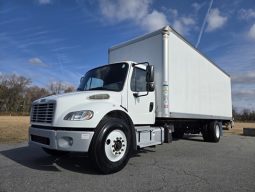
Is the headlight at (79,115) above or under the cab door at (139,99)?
under

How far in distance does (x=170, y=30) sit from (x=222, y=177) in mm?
4840

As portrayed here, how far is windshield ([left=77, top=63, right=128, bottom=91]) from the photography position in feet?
24.3

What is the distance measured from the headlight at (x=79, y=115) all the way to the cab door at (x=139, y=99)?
→ 61.6 inches

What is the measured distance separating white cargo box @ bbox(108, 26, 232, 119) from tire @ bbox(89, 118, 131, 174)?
226 cm

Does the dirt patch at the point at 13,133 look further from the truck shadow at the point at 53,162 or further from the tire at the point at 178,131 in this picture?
the tire at the point at 178,131

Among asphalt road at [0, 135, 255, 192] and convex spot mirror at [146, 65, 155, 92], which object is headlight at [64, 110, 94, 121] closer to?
asphalt road at [0, 135, 255, 192]

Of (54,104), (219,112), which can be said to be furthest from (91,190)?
(219,112)

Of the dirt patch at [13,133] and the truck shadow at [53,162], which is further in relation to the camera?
the dirt patch at [13,133]

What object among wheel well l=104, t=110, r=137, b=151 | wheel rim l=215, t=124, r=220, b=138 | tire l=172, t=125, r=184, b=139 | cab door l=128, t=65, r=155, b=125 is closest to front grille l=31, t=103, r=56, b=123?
wheel well l=104, t=110, r=137, b=151

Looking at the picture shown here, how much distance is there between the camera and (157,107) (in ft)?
28.1

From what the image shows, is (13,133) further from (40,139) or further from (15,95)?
(15,95)

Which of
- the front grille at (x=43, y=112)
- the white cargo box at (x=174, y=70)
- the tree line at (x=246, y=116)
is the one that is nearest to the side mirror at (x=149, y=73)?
the white cargo box at (x=174, y=70)

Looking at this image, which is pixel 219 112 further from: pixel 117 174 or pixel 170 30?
pixel 117 174

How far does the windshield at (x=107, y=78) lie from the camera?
741 centimetres
